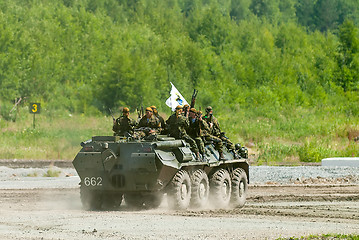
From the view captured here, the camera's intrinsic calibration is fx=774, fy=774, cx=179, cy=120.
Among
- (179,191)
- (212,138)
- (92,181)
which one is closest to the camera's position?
(179,191)

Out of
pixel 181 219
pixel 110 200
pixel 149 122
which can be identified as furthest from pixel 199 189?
pixel 181 219

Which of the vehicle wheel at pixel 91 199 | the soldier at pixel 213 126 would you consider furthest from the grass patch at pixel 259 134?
the vehicle wheel at pixel 91 199

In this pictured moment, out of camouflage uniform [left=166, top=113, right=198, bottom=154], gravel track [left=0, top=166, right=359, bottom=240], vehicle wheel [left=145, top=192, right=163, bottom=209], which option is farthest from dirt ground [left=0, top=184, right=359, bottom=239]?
camouflage uniform [left=166, top=113, right=198, bottom=154]

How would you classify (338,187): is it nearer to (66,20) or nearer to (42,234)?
(42,234)

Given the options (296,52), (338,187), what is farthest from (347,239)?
(296,52)

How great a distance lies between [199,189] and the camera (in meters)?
18.0

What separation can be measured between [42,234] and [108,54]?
68294 millimetres

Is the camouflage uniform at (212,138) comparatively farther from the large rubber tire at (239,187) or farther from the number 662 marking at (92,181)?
the number 662 marking at (92,181)

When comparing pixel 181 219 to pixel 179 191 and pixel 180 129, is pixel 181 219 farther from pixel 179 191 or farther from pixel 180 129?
pixel 180 129

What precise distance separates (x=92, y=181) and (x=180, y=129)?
2423 mm

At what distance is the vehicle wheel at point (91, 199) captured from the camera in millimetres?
17875

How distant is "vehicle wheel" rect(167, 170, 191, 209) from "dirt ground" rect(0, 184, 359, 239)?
0.23 m

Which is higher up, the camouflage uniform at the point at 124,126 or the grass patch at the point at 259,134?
the camouflage uniform at the point at 124,126

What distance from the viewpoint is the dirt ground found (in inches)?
521
